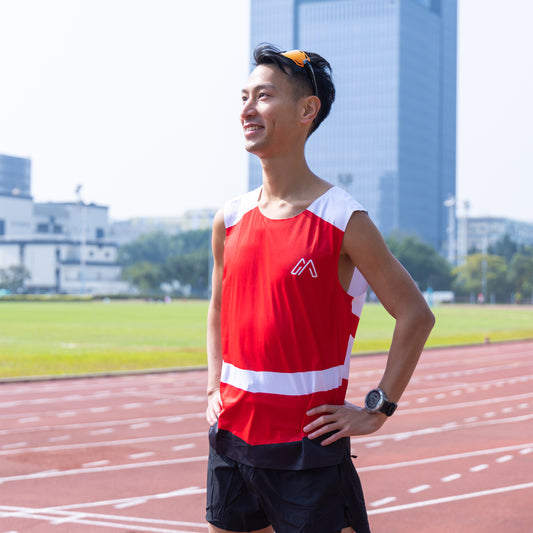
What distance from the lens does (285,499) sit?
265 centimetres

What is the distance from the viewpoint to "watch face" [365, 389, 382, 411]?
2753 millimetres

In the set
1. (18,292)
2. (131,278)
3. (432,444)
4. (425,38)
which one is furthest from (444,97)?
(432,444)

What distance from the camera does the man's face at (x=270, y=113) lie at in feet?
9.18

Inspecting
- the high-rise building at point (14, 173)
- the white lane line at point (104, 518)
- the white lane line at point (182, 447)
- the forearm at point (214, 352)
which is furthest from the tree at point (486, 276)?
the forearm at point (214, 352)

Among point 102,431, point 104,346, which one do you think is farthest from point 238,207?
point 104,346

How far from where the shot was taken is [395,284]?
2.75 meters

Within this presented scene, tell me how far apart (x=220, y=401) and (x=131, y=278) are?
395ft

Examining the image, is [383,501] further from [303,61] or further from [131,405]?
[131,405]

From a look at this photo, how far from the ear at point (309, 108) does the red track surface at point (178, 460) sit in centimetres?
409

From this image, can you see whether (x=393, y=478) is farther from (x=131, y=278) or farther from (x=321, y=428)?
(x=131, y=278)

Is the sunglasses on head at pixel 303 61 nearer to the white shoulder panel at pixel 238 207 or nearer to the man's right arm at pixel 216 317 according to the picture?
the white shoulder panel at pixel 238 207

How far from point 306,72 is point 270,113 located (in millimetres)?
183

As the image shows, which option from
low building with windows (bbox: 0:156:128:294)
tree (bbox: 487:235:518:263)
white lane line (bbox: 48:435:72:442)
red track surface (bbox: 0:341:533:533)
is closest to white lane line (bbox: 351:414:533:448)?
red track surface (bbox: 0:341:533:533)

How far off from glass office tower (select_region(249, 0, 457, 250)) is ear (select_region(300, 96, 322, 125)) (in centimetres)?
14504
